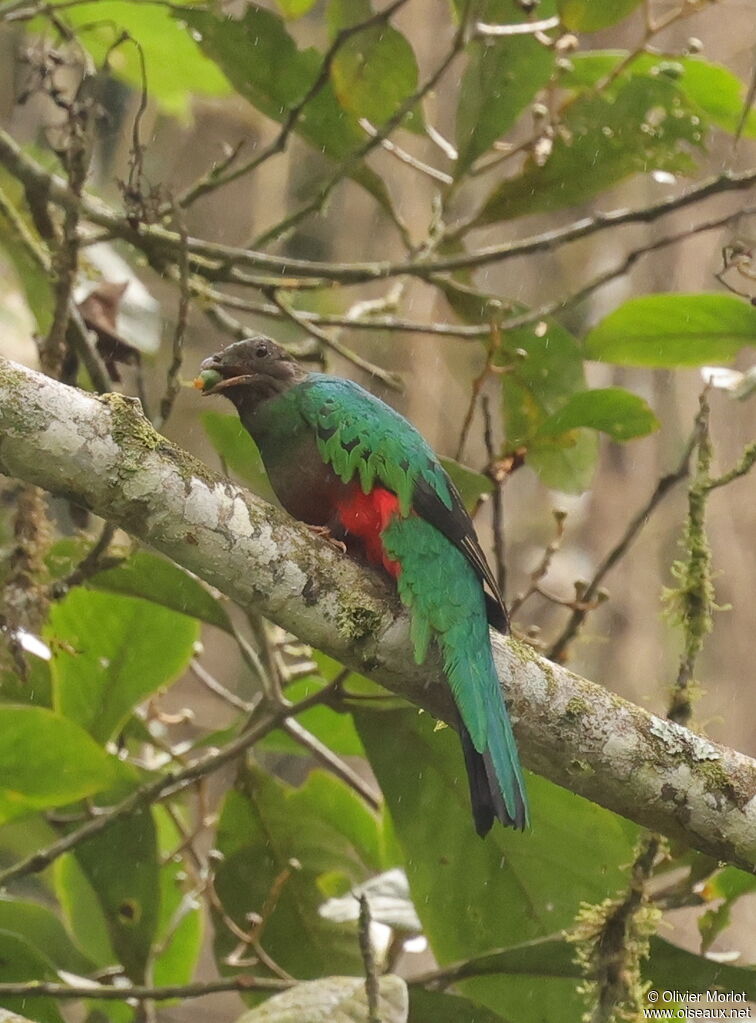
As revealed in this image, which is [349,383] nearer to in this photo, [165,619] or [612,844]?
[165,619]

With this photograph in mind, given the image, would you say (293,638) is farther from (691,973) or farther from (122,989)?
(691,973)

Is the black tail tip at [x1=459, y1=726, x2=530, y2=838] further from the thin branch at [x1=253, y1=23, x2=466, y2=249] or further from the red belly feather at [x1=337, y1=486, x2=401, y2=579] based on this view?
the thin branch at [x1=253, y1=23, x2=466, y2=249]

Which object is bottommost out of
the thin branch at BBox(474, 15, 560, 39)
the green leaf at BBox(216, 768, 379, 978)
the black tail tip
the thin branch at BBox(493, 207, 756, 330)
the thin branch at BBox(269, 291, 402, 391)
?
the black tail tip

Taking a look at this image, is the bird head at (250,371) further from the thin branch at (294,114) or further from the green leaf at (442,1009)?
the green leaf at (442,1009)

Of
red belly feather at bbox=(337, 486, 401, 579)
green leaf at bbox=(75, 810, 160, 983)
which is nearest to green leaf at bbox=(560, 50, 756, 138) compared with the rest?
red belly feather at bbox=(337, 486, 401, 579)

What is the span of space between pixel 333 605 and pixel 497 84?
1.99 meters

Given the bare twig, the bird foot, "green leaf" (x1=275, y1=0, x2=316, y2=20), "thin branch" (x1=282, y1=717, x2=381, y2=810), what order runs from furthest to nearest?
"green leaf" (x1=275, y1=0, x2=316, y2=20)
"thin branch" (x1=282, y1=717, x2=381, y2=810)
the bird foot
the bare twig

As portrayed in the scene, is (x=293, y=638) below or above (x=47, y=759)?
above

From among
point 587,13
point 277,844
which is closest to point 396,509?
point 277,844

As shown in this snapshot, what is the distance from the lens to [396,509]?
2865mm

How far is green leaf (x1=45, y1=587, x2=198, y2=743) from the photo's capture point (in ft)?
10.6

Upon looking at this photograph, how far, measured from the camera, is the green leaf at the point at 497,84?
3723mm

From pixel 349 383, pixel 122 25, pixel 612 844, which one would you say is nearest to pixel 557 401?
pixel 349 383

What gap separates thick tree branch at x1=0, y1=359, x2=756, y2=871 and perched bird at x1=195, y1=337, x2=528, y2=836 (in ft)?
0.29
